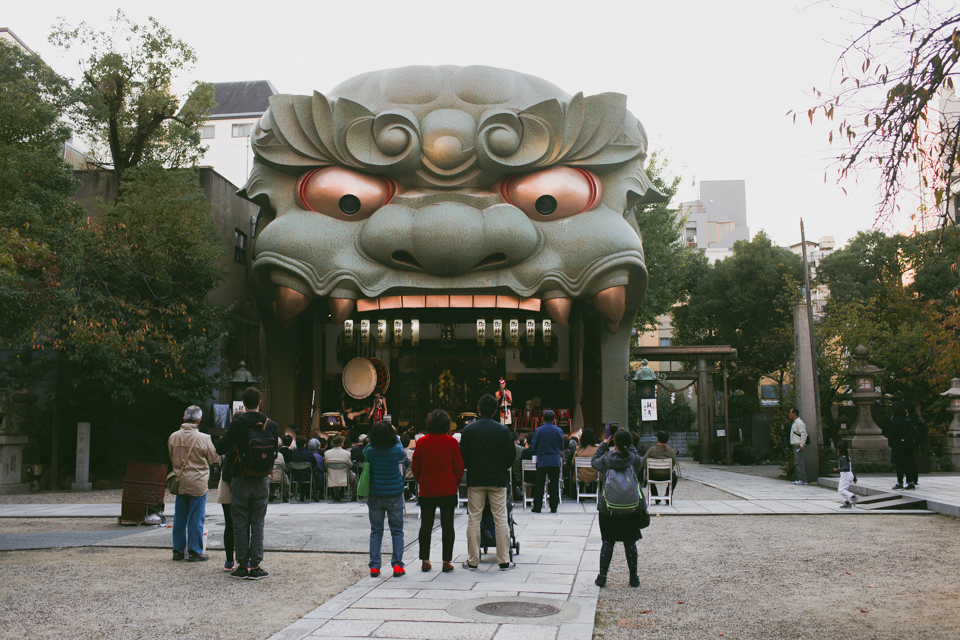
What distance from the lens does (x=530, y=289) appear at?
1841cm

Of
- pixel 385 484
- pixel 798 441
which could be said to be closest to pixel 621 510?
pixel 385 484

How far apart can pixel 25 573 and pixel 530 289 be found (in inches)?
504

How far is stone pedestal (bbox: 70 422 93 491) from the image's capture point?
16984mm

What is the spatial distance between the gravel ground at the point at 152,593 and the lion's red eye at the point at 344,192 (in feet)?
37.2

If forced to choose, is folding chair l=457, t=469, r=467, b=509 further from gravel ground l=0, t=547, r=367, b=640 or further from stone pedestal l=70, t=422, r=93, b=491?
stone pedestal l=70, t=422, r=93, b=491

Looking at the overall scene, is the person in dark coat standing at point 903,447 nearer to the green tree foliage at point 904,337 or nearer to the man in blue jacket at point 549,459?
the green tree foliage at point 904,337

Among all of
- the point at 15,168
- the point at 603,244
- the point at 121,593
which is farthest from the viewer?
the point at 603,244

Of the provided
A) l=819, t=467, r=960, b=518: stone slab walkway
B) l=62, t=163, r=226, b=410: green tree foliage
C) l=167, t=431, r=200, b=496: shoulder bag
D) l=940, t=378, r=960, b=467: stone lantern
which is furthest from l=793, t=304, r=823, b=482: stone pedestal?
l=62, t=163, r=226, b=410: green tree foliage

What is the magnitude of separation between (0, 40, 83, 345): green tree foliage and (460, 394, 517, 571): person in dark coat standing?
22.4ft

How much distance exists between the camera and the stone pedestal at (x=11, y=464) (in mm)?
16469

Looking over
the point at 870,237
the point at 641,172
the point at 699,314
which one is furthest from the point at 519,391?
the point at 870,237

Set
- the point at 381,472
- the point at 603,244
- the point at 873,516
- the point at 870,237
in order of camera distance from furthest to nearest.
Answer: the point at 870,237, the point at 603,244, the point at 873,516, the point at 381,472

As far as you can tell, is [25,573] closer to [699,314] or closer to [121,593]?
[121,593]

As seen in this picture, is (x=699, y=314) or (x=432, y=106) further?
(x=699, y=314)
